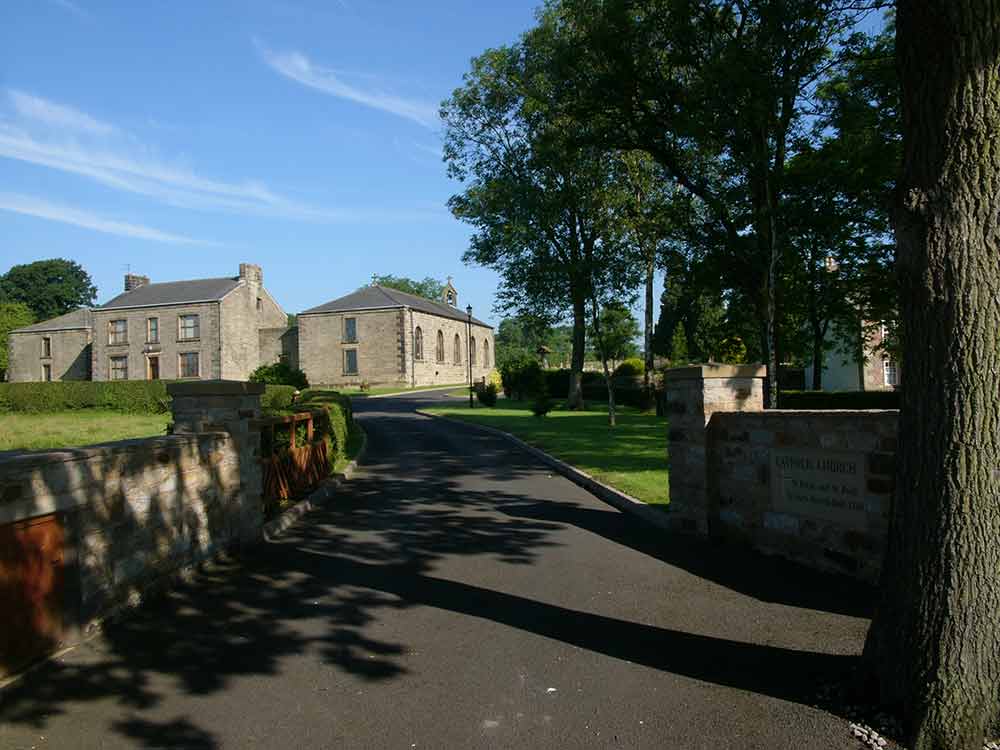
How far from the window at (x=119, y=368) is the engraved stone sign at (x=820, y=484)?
61.3 meters

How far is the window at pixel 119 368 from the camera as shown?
192 feet

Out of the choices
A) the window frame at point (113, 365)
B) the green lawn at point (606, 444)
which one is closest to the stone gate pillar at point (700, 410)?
the green lawn at point (606, 444)

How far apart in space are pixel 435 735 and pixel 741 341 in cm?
3465

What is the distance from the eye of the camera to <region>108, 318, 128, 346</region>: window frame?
58469 mm

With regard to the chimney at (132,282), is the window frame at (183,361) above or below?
below

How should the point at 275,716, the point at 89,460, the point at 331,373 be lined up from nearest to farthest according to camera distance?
the point at 275,716
the point at 89,460
the point at 331,373

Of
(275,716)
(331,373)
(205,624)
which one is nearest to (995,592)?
(275,716)

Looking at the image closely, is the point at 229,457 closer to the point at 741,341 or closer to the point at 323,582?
the point at 323,582

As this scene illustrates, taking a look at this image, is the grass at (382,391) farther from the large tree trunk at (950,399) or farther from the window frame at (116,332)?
the large tree trunk at (950,399)

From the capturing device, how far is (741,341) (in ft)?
117

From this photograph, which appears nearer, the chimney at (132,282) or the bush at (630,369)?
the bush at (630,369)

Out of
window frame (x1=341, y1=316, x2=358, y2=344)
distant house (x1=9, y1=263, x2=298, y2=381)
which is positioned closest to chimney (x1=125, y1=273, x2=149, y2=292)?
distant house (x1=9, y1=263, x2=298, y2=381)

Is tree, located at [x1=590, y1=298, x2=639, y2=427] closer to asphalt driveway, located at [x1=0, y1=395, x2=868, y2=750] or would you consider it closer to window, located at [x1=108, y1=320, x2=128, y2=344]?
asphalt driveway, located at [x1=0, y1=395, x2=868, y2=750]

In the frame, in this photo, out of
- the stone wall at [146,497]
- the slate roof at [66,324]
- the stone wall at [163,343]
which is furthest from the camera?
the slate roof at [66,324]
